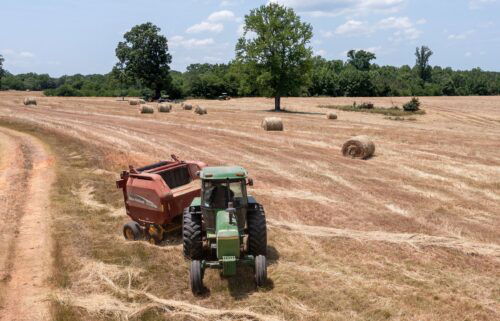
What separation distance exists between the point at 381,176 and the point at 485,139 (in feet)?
39.6

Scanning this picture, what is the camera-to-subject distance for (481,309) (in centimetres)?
789

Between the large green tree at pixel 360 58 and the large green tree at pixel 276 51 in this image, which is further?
the large green tree at pixel 360 58

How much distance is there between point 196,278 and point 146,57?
6619 cm

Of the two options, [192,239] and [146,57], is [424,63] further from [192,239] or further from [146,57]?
[192,239]

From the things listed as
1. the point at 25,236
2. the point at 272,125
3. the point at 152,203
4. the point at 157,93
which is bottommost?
the point at 25,236

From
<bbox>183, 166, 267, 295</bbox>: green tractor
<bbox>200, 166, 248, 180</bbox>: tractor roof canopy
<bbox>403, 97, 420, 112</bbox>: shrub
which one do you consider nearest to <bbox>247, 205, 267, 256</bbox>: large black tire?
<bbox>183, 166, 267, 295</bbox>: green tractor

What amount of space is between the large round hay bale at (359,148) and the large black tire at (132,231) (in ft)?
42.9

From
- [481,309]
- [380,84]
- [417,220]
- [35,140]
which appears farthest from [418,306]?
[380,84]

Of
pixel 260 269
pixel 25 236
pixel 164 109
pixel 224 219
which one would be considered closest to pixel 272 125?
pixel 164 109

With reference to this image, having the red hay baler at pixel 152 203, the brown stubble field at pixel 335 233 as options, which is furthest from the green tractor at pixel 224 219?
the red hay baler at pixel 152 203

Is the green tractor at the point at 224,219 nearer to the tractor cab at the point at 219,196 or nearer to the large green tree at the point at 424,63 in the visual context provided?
the tractor cab at the point at 219,196

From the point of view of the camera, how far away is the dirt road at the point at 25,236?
816 cm

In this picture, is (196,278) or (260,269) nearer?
(196,278)

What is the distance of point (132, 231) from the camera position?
11.0 metres
